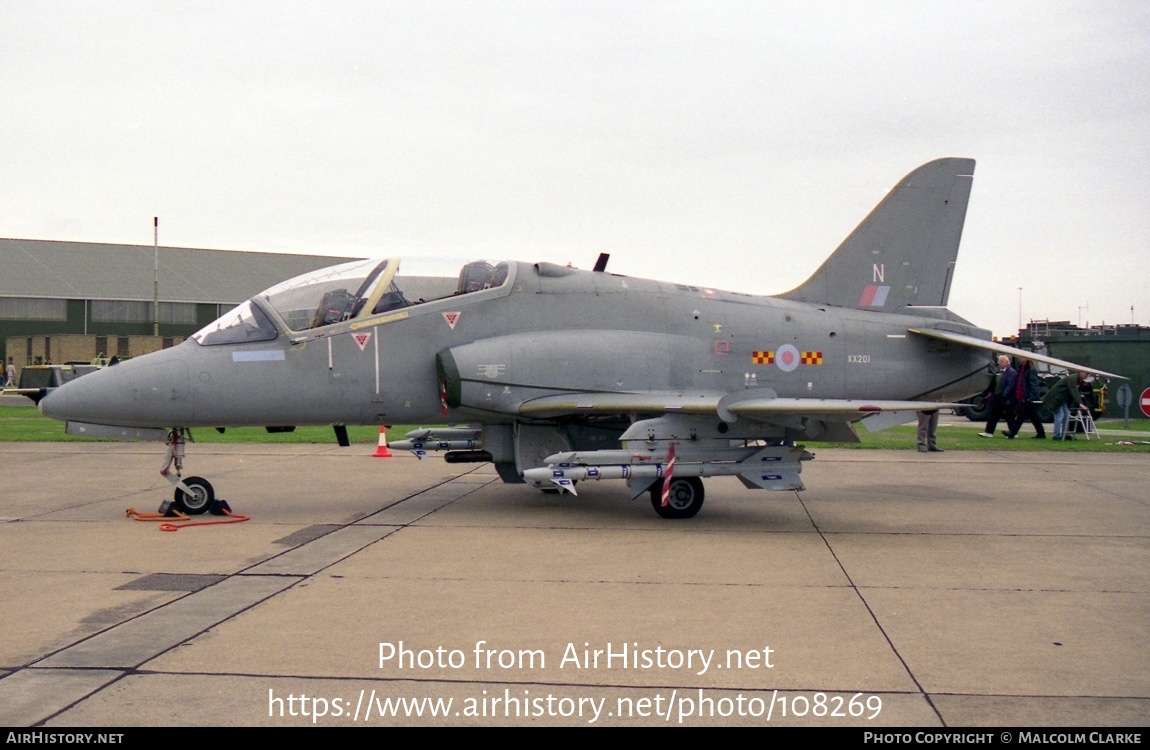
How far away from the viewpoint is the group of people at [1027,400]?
68.4 ft

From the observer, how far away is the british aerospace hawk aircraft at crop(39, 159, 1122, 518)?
32.4 feet

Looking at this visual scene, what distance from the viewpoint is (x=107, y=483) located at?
1299cm

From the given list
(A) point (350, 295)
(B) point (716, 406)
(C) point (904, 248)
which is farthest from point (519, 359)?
(C) point (904, 248)

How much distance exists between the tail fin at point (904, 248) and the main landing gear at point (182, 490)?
722 cm

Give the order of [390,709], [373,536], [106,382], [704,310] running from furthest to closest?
[704,310], [106,382], [373,536], [390,709]

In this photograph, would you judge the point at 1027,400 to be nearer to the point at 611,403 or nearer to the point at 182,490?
the point at 611,403

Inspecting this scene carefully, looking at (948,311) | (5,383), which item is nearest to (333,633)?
(948,311)

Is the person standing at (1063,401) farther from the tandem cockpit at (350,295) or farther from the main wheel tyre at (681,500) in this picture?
the tandem cockpit at (350,295)

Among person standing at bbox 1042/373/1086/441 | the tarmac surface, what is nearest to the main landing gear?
the tarmac surface

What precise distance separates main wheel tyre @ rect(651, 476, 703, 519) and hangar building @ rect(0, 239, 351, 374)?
4789 cm

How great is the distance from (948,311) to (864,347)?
1415mm

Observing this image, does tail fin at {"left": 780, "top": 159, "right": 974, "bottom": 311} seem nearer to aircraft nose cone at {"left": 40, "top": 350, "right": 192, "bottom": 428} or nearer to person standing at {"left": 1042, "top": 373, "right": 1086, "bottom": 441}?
aircraft nose cone at {"left": 40, "top": 350, "right": 192, "bottom": 428}

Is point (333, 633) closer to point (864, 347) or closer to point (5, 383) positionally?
point (864, 347)

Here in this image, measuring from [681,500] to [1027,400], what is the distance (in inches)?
552
